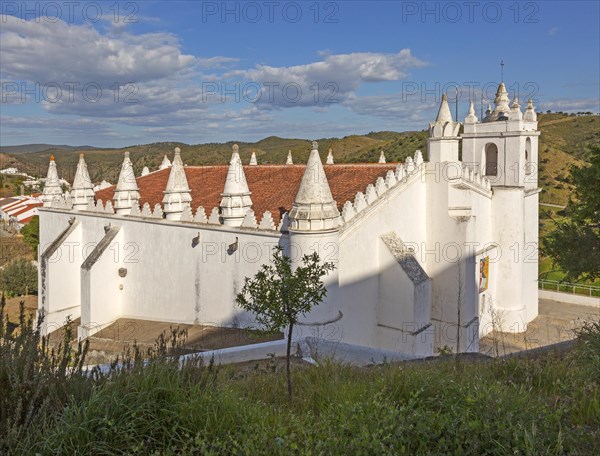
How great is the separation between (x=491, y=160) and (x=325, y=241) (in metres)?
16.9

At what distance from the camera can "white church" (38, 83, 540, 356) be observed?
1606cm

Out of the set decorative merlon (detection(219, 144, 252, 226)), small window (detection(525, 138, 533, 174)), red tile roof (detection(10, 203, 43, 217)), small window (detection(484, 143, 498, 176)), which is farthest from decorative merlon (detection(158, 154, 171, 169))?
red tile roof (detection(10, 203, 43, 217))

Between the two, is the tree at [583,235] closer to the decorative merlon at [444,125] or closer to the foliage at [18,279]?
the decorative merlon at [444,125]

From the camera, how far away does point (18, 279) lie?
35.1m

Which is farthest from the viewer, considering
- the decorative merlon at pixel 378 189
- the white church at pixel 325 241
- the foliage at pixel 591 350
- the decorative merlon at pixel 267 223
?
the white church at pixel 325 241

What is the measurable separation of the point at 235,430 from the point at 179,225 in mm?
13309

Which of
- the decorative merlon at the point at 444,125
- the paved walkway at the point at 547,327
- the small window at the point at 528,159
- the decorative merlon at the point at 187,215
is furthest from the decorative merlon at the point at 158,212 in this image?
the small window at the point at 528,159

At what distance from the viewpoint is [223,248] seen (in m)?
17.0

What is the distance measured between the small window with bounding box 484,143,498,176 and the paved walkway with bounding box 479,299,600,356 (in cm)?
816

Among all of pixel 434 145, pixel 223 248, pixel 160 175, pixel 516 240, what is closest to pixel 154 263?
pixel 223 248

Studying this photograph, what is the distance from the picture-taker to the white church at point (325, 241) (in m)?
16.1

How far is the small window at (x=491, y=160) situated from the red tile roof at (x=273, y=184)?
30.1 feet

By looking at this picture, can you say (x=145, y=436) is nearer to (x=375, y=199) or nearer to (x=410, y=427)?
(x=410, y=427)

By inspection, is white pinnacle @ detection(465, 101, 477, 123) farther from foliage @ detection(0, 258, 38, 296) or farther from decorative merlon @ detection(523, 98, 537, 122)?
foliage @ detection(0, 258, 38, 296)
